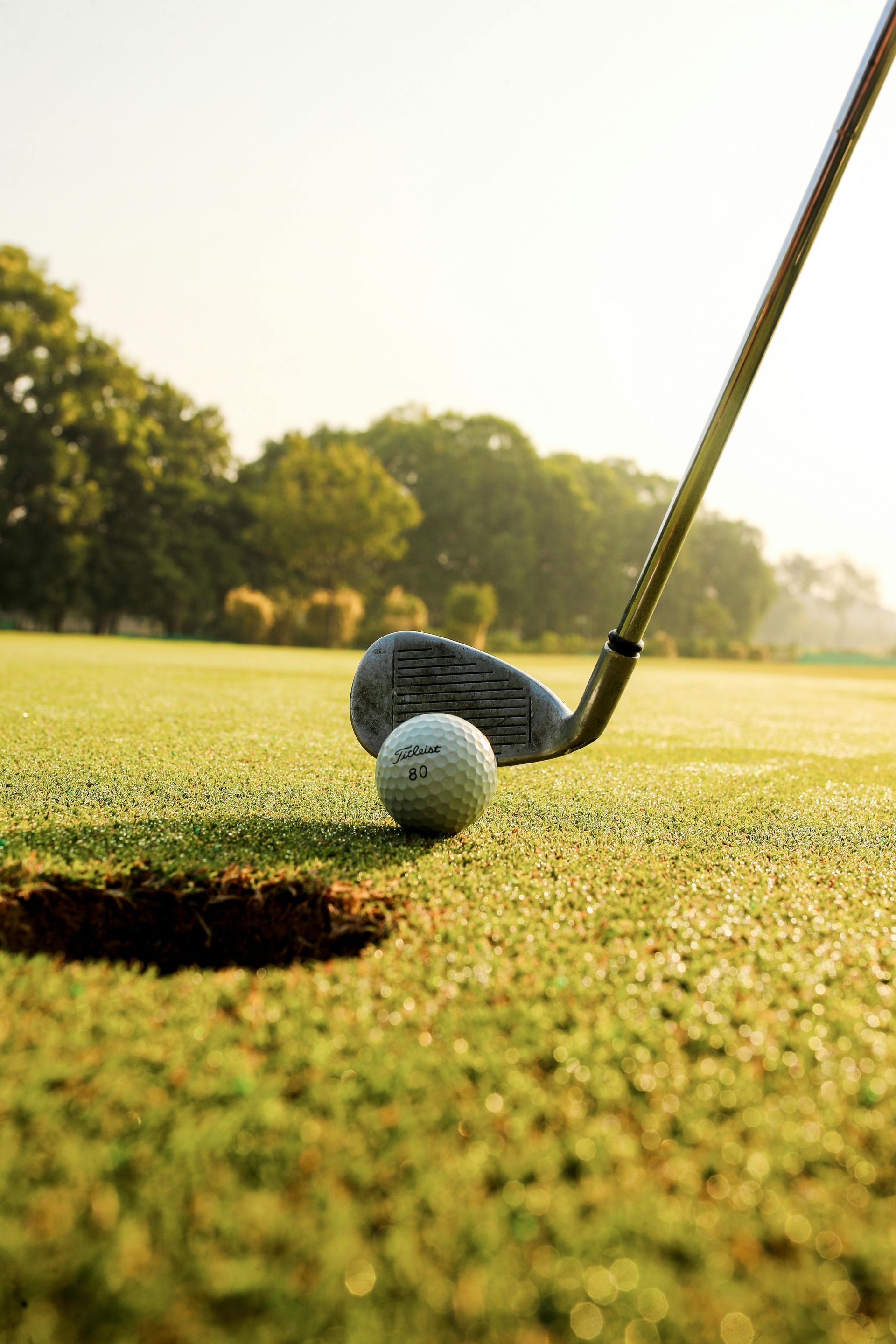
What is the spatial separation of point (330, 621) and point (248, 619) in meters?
3.15

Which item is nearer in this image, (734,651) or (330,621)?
(330,621)

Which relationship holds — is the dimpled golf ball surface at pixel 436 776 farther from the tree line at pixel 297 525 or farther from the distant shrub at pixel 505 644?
the distant shrub at pixel 505 644

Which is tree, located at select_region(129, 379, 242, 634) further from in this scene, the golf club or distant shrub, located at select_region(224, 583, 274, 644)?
the golf club

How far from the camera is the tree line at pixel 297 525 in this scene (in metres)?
35.9

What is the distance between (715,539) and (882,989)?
66.7 meters

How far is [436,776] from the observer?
2730 mm

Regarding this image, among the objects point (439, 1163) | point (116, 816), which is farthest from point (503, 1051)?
point (116, 816)

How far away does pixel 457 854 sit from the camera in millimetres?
2594

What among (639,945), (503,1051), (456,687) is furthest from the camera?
(456,687)

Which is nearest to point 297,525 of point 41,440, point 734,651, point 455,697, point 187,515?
point 187,515

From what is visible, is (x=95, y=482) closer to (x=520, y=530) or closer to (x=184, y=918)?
(x=520, y=530)

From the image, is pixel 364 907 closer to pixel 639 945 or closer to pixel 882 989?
pixel 639 945

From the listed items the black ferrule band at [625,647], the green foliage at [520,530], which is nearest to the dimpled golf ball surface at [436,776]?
the black ferrule band at [625,647]

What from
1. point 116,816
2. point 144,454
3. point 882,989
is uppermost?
point 144,454
